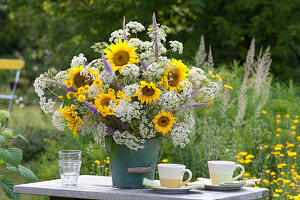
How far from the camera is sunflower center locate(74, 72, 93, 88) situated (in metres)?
2.83

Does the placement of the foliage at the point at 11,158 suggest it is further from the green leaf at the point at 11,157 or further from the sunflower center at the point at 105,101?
the sunflower center at the point at 105,101

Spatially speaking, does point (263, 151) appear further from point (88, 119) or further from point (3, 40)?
point (3, 40)

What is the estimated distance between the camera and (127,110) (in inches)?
104

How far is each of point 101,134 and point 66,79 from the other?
0.37 meters

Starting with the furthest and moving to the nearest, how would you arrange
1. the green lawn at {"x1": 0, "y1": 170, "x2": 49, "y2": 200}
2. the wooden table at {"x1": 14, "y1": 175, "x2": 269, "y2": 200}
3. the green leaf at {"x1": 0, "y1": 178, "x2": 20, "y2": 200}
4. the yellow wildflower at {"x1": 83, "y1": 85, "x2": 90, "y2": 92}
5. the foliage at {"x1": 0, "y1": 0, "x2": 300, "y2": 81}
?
the foliage at {"x1": 0, "y1": 0, "x2": 300, "y2": 81}, the green lawn at {"x1": 0, "y1": 170, "x2": 49, "y2": 200}, the green leaf at {"x1": 0, "y1": 178, "x2": 20, "y2": 200}, the yellow wildflower at {"x1": 83, "y1": 85, "x2": 90, "y2": 92}, the wooden table at {"x1": 14, "y1": 175, "x2": 269, "y2": 200}

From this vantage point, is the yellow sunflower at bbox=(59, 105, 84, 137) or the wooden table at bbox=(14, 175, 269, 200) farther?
the yellow sunflower at bbox=(59, 105, 84, 137)

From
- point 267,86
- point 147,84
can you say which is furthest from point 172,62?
point 267,86

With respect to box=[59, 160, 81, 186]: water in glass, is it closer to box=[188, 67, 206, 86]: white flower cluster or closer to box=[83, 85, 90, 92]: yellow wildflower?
box=[83, 85, 90, 92]: yellow wildflower

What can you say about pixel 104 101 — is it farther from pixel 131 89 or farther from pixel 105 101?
pixel 131 89

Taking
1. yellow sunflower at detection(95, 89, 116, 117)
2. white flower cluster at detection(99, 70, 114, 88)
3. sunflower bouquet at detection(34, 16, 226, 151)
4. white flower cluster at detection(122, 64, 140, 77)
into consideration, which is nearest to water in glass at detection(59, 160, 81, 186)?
sunflower bouquet at detection(34, 16, 226, 151)

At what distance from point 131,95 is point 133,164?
15.2 inches

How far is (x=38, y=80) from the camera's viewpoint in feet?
9.68

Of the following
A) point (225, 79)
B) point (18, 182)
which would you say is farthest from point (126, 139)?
point (225, 79)

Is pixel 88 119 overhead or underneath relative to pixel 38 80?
underneath
